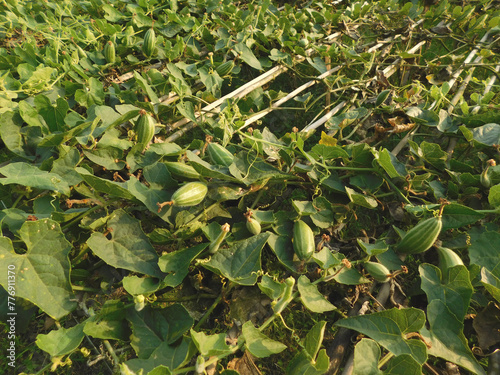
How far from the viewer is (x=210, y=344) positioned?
1.09 metres

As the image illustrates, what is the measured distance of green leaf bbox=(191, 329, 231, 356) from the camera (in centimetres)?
105

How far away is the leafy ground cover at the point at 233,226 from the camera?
3.94ft

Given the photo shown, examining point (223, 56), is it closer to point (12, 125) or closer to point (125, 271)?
point (12, 125)

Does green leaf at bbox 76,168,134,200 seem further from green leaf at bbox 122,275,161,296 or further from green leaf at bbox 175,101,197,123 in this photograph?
green leaf at bbox 175,101,197,123

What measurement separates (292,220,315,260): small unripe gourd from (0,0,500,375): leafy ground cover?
0.04 feet

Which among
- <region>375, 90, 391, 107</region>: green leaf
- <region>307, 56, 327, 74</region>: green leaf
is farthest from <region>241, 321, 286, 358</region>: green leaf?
<region>307, 56, 327, 74</region>: green leaf

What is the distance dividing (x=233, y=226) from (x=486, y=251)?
1048 mm

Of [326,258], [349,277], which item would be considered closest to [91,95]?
[326,258]

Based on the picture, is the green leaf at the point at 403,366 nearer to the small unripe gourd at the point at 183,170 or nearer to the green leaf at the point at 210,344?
→ the green leaf at the point at 210,344

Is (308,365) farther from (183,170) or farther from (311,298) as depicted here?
(183,170)

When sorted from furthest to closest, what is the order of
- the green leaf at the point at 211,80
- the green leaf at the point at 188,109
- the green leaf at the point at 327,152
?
the green leaf at the point at 211,80 → the green leaf at the point at 188,109 → the green leaf at the point at 327,152

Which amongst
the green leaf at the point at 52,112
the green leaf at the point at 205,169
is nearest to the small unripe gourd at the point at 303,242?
the green leaf at the point at 205,169

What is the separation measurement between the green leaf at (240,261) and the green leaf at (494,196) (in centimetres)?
100

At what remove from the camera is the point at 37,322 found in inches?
63.2
